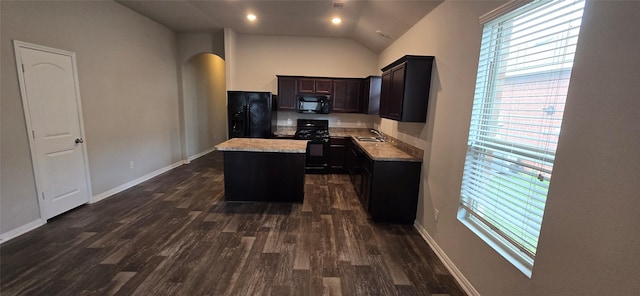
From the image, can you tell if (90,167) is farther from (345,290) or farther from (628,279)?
(628,279)

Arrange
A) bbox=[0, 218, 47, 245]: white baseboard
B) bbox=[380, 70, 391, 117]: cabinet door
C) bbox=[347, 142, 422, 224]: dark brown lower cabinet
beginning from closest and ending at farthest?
bbox=[0, 218, 47, 245]: white baseboard, bbox=[347, 142, 422, 224]: dark brown lower cabinet, bbox=[380, 70, 391, 117]: cabinet door

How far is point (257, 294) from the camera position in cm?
200

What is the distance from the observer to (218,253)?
253 centimetres

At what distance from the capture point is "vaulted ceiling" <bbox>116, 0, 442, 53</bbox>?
3.57 meters

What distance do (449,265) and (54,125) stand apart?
4.81 meters

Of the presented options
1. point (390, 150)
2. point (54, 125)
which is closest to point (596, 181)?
point (390, 150)

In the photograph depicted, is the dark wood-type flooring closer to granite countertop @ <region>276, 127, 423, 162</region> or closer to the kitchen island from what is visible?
the kitchen island

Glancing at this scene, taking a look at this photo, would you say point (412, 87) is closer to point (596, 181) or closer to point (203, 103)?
point (596, 181)

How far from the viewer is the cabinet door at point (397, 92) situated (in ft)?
9.87

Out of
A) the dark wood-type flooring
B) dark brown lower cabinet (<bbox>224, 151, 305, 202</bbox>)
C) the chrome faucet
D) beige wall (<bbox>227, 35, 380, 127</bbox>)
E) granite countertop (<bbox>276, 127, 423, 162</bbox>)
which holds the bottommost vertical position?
the dark wood-type flooring

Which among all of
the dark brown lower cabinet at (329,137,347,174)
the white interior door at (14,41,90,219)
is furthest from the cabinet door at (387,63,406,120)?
the white interior door at (14,41,90,219)

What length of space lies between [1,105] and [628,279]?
4.90 m

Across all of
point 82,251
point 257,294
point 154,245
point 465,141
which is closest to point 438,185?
point 465,141

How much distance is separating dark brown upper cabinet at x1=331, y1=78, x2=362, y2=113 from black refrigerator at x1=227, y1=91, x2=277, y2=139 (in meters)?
1.45
